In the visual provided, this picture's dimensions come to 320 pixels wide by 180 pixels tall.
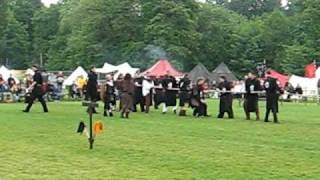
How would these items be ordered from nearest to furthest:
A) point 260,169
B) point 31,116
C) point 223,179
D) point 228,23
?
point 223,179
point 260,169
point 31,116
point 228,23

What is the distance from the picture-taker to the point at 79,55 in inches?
3002

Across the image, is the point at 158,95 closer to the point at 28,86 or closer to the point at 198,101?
the point at 198,101

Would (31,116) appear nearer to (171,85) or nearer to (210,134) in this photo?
(171,85)

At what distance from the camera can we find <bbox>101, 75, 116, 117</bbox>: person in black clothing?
2559 cm

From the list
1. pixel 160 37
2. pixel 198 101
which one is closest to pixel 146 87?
pixel 198 101

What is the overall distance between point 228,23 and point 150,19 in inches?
593

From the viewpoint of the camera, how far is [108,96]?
2589 cm

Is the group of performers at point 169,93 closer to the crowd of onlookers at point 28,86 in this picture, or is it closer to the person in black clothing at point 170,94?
the person in black clothing at point 170,94

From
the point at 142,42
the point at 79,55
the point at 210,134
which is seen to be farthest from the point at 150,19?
the point at 210,134

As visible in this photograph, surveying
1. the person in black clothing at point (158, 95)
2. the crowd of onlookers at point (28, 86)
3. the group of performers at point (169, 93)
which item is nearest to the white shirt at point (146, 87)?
the group of performers at point (169, 93)

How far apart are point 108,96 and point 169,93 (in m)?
3.14

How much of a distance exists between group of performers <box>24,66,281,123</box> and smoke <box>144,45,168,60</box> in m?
40.5

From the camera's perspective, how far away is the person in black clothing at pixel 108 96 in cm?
2559

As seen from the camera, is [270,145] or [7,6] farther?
[7,6]
